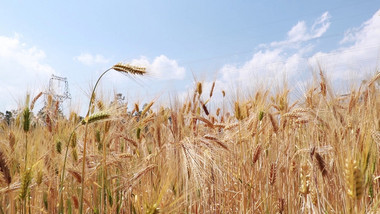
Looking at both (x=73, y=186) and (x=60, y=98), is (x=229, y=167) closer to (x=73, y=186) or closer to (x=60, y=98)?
(x=73, y=186)

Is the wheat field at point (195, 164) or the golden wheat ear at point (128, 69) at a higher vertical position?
the golden wheat ear at point (128, 69)

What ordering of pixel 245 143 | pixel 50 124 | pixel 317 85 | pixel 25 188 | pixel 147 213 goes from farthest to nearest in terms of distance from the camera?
pixel 317 85, pixel 50 124, pixel 245 143, pixel 25 188, pixel 147 213

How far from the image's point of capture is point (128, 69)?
4.96 ft

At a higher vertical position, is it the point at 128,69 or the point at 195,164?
the point at 128,69

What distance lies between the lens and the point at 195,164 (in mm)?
1535

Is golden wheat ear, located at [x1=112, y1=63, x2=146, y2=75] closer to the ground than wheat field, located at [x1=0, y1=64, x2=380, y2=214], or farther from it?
farther from it

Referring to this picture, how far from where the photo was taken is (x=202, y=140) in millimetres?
1798

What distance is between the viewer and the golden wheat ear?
59.4 inches

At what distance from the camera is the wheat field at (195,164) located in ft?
5.02

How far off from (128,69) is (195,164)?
564mm

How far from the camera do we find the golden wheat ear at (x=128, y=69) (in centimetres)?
151

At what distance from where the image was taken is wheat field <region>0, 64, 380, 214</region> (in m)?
1.53

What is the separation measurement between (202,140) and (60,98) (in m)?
1.80

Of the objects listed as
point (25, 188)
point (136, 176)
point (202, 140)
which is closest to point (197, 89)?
point (202, 140)
